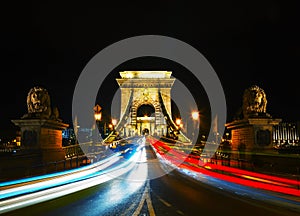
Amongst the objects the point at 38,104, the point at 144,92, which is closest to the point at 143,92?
the point at 144,92

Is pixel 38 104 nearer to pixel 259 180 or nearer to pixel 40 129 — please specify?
pixel 40 129

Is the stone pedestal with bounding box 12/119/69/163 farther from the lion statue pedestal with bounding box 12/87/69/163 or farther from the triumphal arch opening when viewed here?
the triumphal arch opening

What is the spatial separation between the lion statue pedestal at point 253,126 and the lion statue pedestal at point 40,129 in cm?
1182

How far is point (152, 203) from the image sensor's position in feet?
32.5

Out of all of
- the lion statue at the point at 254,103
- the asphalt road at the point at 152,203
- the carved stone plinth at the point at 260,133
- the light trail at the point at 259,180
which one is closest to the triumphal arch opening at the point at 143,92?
the lion statue at the point at 254,103

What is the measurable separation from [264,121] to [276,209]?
13.6 metres

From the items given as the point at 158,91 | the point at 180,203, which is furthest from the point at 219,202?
the point at 158,91

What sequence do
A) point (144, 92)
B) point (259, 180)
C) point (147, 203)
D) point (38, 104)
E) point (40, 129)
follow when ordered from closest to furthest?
point (147, 203) < point (259, 180) < point (40, 129) < point (38, 104) < point (144, 92)

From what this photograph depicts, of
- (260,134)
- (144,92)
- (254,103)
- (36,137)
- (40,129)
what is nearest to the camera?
(36,137)

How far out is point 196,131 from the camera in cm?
4769

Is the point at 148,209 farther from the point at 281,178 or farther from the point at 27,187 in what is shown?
the point at 281,178

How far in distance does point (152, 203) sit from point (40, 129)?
12.9 metres

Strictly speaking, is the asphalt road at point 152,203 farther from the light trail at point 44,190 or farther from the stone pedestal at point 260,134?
the stone pedestal at point 260,134

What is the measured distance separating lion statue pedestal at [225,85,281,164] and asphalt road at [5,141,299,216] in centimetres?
997
